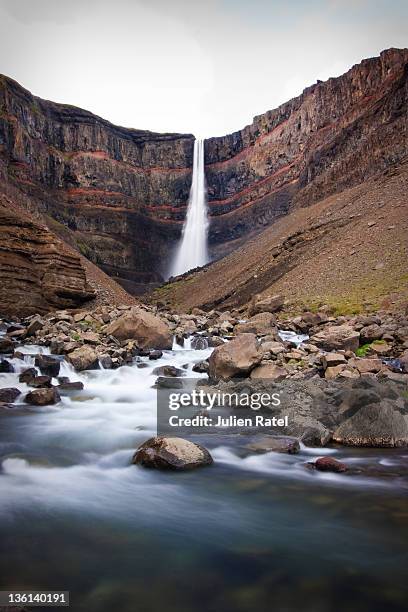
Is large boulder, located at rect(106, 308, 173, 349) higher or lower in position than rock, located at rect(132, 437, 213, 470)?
higher

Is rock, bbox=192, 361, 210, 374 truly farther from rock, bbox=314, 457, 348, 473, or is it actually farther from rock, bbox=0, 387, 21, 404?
rock, bbox=314, 457, 348, 473

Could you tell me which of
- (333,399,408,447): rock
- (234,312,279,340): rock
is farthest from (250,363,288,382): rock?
(234,312,279,340): rock

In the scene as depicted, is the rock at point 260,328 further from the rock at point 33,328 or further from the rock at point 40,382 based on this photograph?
the rock at point 40,382

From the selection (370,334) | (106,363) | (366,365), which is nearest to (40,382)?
(106,363)

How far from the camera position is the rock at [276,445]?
6.87 metres

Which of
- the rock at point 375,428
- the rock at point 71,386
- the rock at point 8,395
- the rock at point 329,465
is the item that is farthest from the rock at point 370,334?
the rock at point 8,395

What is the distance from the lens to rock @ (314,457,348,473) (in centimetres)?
610

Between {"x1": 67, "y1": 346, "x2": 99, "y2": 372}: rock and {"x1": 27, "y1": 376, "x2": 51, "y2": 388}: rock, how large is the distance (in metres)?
1.51

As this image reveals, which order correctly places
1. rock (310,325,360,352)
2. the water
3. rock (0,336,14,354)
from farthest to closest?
rock (310,325,360,352)
rock (0,336,14,354)
the water

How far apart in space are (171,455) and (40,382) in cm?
578

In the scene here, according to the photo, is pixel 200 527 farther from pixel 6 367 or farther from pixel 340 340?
pixel 340 340

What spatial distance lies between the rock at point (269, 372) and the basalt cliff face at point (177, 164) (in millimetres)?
34555

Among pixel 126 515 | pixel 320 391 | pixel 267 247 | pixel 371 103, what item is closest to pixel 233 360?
Result: pixel 320 391

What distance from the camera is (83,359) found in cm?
1224
